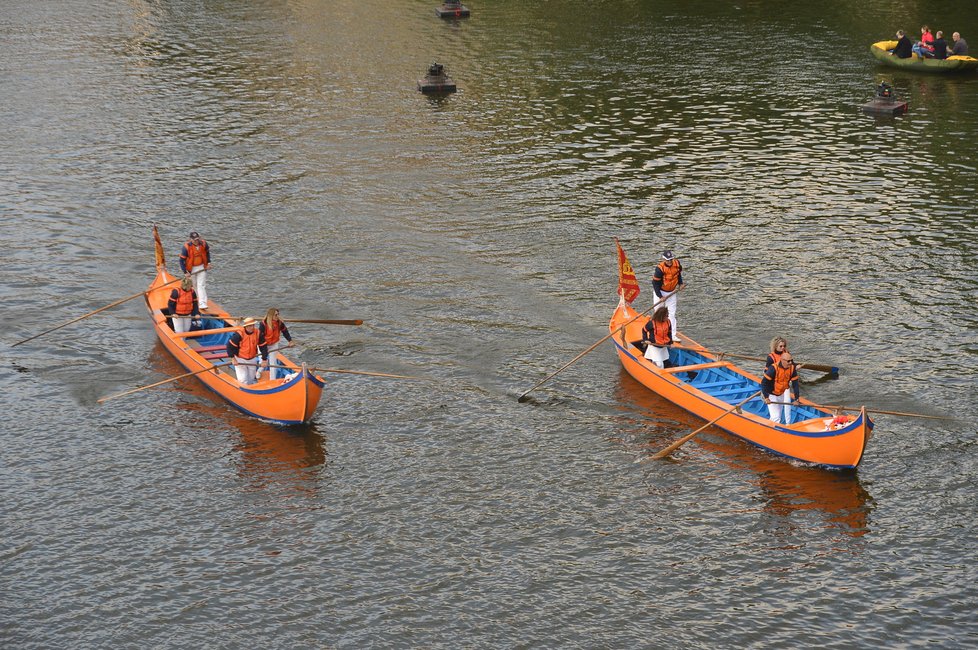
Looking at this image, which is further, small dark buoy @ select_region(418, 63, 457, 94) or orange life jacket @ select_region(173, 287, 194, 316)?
small dark buoy @ select_region(418, 63, 457, 94)

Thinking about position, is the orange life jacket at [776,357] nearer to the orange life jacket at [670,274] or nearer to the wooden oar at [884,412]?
the wooden oar at [884,412]

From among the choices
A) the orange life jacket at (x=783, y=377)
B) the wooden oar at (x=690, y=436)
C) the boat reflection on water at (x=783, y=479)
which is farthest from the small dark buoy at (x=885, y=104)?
the orange life jacket at (x=783, y=377)

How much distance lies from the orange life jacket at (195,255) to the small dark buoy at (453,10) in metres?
43.6

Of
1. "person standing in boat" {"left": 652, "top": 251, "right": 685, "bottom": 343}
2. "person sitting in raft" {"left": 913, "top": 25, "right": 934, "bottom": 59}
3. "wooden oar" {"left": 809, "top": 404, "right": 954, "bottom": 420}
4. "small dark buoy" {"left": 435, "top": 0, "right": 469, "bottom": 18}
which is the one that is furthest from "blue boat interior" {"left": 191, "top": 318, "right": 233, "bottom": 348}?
"small dark buoy" {"left": 435, "top": 0, "right": 469, "bottom": 18}

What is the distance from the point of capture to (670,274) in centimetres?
2925

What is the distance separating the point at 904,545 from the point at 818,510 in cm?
183

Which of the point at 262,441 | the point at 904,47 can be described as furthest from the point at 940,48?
the point at 262,441

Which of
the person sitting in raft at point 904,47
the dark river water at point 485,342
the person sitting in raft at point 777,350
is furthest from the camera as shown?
the person sitting in raft at point 904,47

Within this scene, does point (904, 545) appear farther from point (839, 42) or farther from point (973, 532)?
point (839, 42)

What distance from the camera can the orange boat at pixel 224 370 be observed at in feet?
84.6

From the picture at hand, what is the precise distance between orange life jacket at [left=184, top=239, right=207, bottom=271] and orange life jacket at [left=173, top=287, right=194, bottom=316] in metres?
1.48

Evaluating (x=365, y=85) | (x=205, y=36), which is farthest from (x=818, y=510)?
(x=205, y=36)

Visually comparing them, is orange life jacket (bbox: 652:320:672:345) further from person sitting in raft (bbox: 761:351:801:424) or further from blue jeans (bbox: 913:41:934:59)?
blue jeans (bbox: 913:41:934:59)

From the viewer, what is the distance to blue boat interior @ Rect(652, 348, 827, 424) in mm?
25406
